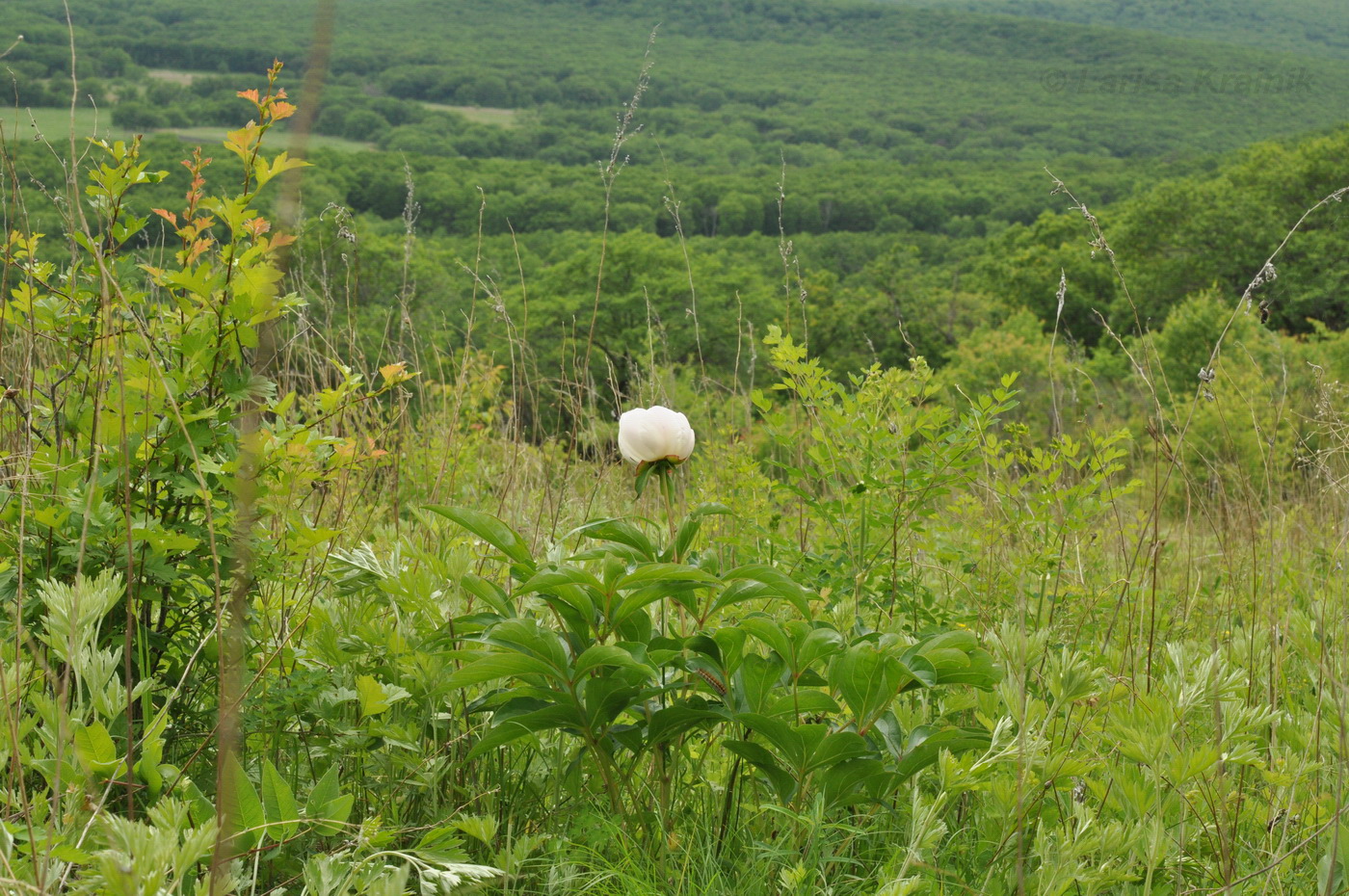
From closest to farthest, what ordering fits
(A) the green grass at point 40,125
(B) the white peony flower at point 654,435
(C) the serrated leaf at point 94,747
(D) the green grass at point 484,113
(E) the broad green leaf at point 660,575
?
1. (C) the serrated leaf at point 94,747
2. (E) the broad green leaf at point 660,575
3. (B) the white peony flower at point 654,435
4. (A) the green grass at point 40,125
5. (D) the green grass at point 484,113

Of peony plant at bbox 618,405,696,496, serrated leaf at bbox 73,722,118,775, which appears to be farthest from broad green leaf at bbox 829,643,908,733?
serrated leaf at bbox 73,722,118,775

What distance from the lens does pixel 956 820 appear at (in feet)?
5.34

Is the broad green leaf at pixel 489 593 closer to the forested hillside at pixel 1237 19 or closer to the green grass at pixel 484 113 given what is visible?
the green grass at pixel 484 113

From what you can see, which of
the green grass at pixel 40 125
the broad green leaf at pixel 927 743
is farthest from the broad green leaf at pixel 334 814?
the green grass at pixel 40 125

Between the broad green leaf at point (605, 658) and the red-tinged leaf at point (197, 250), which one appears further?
the red-tinged leaf at point (197, 250)

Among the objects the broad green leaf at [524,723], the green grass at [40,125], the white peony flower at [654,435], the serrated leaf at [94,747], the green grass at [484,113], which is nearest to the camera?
the serrated leaf at [94,747]

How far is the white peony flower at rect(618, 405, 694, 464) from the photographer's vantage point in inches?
56.2

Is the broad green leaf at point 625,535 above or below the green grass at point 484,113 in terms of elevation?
below

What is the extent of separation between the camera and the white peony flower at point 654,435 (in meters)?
1.43

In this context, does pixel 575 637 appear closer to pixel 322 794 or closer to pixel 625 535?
pixel 625 535

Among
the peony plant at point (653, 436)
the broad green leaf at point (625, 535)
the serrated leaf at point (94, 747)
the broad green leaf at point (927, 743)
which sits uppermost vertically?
the peony plant at point (653, 436)

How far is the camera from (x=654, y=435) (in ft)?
4.74

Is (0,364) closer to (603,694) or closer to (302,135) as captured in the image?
(603,694)

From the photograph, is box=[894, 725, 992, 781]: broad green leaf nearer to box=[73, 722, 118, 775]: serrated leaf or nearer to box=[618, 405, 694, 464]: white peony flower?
box=[618, 405, 694, 464]: white peony flower
